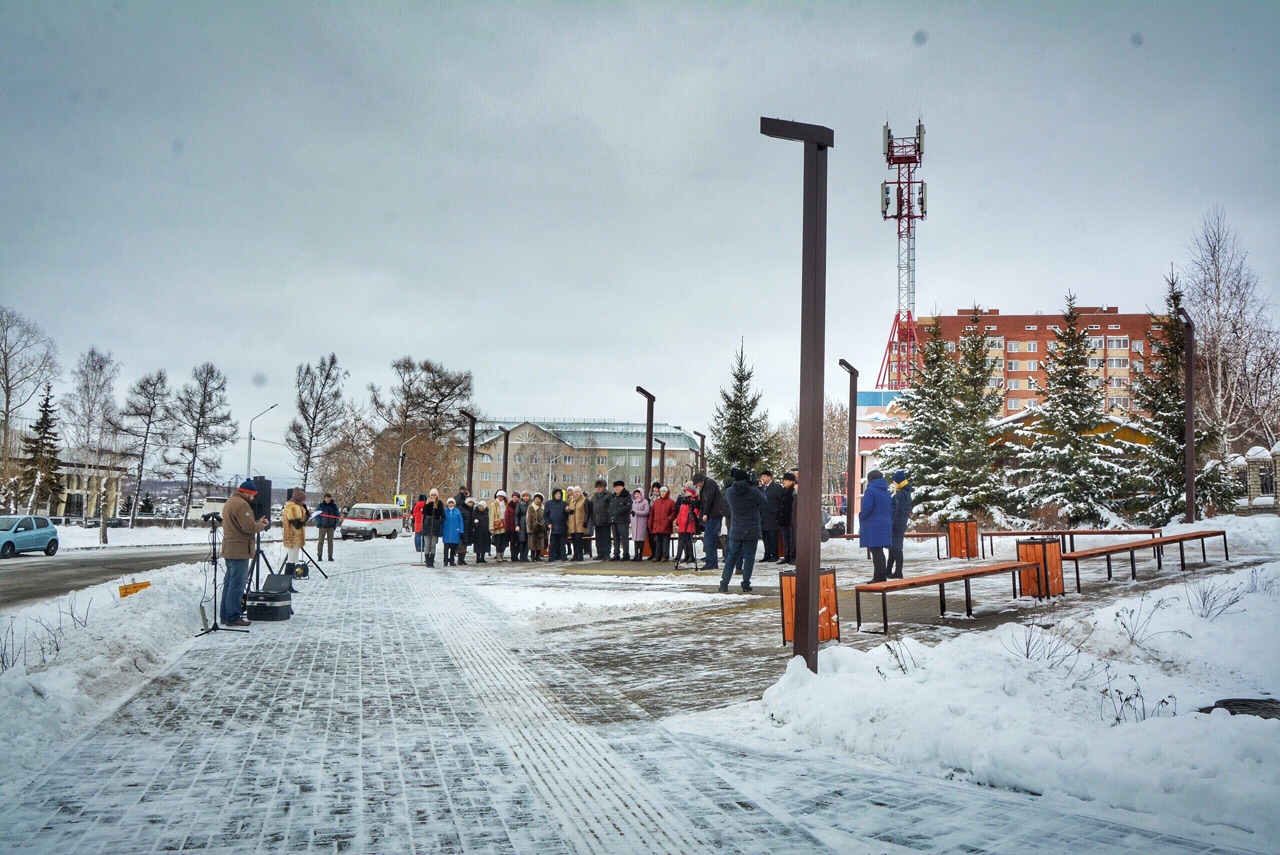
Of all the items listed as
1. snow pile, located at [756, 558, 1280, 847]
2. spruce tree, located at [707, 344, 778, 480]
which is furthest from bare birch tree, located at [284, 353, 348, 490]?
snow pile, located at [756, 558, 1280, 847]

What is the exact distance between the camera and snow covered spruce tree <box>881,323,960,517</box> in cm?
3250

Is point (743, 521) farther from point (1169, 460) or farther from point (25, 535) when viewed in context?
point (25, 535)

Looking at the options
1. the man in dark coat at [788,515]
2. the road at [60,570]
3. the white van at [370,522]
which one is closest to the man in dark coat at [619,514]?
the man in dark coat at [788,515]

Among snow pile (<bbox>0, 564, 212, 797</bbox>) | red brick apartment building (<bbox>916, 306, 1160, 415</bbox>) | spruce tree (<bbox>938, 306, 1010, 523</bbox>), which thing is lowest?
snow pile (<bbox>0, 564, 212, 797</bbox>)

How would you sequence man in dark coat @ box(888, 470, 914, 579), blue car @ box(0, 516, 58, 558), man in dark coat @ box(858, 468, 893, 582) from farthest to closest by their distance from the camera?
blue car @ box(0, 516, 58, 558) → man in dark coat @ box(888, 470, 914, 579) → man in dark coat @ box(858, 468, 893, 582)

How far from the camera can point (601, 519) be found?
69.5 ft

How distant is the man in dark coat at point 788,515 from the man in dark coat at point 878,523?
468cm

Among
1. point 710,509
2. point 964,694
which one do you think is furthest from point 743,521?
point 964,694

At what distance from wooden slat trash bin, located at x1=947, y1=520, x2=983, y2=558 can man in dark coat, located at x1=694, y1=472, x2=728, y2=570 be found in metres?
5.29

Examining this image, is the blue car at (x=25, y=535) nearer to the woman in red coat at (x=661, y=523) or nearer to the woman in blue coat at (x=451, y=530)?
the woman in blue coat at (x=451, y=530)

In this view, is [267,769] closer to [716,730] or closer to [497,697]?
[497,697]

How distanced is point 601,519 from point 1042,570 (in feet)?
37.4

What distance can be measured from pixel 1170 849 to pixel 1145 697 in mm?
3226

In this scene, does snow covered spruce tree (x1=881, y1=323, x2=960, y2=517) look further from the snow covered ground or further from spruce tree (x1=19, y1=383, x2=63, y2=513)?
spruce tree (x1=19, y1=383, x2=63, y2=513)
